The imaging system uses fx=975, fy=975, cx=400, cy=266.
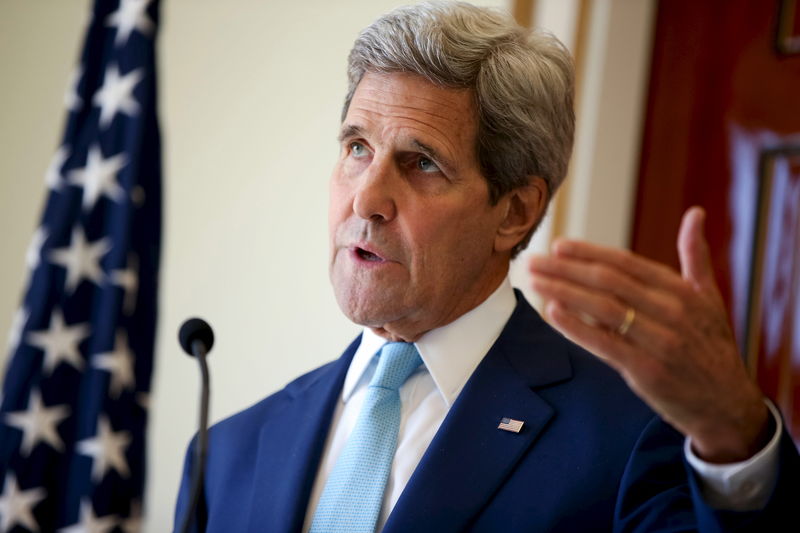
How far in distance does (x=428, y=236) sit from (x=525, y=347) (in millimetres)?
287

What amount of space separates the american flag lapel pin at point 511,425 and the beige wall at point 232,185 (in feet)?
4.77

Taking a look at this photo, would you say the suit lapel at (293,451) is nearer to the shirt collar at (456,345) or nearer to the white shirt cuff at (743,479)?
the shirt collar at (456,345)

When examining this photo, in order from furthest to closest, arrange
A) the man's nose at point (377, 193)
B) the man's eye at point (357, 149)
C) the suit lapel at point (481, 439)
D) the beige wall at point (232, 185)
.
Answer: the beige wall at point (232, 185), the man's eye at point (357, 149), the man's nose at point (377, 193), the suit lapel at point (481, 439)

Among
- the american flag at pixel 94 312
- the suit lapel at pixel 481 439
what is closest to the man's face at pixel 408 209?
the suit lapel at pixel 481 439

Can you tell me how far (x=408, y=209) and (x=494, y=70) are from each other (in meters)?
0.30

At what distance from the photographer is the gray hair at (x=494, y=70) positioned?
178 centimetres

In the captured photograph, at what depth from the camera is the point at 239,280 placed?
346 centimetres

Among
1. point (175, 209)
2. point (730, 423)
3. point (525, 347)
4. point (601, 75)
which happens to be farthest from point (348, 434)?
point (175, 209)

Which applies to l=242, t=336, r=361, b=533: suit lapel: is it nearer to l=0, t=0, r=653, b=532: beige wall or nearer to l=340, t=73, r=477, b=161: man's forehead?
l=340, t=73, r=477, b=161: man's forehead

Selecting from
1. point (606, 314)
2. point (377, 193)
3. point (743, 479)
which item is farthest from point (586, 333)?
point (377, 193)

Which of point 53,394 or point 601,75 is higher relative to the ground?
point 601,75

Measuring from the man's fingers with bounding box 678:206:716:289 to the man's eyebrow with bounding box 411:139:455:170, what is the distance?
0.66m

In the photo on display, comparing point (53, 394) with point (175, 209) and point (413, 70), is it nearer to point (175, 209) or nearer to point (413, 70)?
point (413, 70)

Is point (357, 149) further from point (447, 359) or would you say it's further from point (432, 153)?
point (447, 359)
